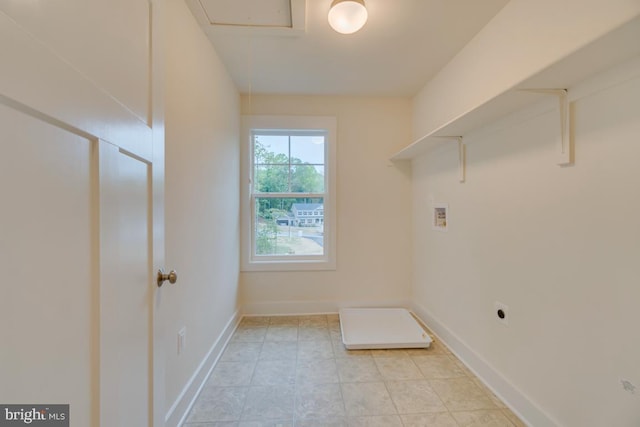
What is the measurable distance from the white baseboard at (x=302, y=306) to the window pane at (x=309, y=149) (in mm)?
1550

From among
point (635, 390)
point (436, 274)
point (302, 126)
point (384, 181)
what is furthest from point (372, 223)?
point (635, 390)

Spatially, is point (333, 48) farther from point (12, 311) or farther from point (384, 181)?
point (12, 311)

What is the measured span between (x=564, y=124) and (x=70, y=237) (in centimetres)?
188

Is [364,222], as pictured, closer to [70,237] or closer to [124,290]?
[124,290]

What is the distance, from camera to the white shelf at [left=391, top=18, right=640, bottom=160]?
0.87m

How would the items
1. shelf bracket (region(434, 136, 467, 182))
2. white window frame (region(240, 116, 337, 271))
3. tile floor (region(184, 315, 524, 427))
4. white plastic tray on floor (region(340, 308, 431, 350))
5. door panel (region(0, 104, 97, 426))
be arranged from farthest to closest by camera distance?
white window frame (region(240, 116, 337, 271)), white plastic tray on floor (region(340, 308, 431, 350)), shelf bracket (region(434, 136, 467, 182)), tile floor (region(184, 315, 524, 427)), door panel (region(0, 104, 97, 426))

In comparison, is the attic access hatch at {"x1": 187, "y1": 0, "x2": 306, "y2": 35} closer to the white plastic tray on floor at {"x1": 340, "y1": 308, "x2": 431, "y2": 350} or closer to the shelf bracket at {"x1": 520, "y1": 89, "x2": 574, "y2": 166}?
the shelf bracket at {"x1": 520, "y1": 89, "x2": 574, "y2": 166}

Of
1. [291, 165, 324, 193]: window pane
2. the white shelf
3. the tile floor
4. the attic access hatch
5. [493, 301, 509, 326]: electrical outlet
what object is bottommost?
the tile floor

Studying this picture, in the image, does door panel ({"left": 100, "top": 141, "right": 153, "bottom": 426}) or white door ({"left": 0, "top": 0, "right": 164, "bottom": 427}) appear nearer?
white door ({"left": 0, "top": 0, "right": 164, "bottom": 427})

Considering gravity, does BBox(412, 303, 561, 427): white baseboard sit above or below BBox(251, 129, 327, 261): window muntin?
below

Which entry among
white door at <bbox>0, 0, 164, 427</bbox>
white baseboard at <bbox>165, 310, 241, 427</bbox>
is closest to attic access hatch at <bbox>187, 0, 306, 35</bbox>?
white door at <bbox>0, 0, 164, 427</bbox>

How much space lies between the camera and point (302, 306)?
2898 mm

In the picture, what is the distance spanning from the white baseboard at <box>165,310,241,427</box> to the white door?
573 millimetres

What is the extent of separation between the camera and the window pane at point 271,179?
2975 mm
